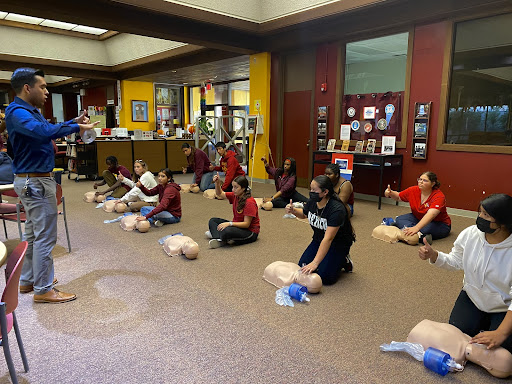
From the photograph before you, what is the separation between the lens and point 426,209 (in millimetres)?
4457

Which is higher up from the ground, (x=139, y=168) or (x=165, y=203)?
(x=139, y=168)

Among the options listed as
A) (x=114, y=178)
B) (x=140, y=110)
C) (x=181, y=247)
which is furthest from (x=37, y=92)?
(x=140, y=110)

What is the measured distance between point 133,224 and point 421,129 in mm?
4674

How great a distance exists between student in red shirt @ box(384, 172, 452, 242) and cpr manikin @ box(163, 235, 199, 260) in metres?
2.21

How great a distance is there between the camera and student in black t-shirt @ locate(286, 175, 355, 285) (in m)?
2.92

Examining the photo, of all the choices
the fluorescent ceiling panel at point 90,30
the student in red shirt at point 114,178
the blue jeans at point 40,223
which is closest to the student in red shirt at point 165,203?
the student in red shirt at point 114,178

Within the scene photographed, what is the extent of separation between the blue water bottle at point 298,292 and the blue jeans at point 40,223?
1800 mm

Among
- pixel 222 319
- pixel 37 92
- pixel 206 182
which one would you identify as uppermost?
pixel 37 92

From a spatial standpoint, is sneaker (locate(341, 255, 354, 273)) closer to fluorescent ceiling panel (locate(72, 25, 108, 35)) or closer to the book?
the book

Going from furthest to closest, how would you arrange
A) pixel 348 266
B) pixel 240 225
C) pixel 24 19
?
1. pixel 24 19
2. pixel 240 225
3. pixel 348 266

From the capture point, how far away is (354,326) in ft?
8.23

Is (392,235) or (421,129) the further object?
(421,129)

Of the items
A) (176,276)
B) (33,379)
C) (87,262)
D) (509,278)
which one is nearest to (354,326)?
(509,278)

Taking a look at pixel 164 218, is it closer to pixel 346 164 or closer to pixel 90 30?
pixel 346 164
